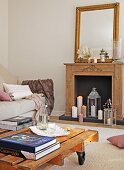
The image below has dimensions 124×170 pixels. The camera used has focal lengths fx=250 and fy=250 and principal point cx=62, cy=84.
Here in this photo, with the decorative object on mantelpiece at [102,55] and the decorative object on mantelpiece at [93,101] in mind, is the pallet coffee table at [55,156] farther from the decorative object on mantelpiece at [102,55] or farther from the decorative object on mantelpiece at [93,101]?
the decorative object on mantelpiece at [102,55]

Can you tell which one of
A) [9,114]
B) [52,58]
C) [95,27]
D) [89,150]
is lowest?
[89,150]

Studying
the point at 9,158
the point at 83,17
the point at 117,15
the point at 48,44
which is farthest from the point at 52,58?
the point at 9,158

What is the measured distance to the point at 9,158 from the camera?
5.12ft

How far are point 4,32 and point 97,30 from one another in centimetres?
215

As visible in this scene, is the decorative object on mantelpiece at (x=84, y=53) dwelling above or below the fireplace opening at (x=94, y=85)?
above

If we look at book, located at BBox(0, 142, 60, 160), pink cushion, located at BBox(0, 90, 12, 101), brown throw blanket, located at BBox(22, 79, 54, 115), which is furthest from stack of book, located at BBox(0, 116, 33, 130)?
brown throw blanket, located at BBox(22, 79, 54, 115)

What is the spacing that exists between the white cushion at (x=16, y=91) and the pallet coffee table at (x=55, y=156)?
1.74 m

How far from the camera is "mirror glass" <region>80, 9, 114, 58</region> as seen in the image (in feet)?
15.2

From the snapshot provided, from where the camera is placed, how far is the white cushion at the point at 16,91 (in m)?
3.92

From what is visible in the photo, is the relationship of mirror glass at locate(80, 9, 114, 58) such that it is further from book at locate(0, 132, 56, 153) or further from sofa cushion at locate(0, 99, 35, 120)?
book at locate(0, 132, 56, 153)

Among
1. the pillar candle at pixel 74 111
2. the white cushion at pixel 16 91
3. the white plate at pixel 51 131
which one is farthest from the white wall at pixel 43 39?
the white plate at pixel 51 131

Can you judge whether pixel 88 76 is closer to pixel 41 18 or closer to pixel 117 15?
pixel 117 15

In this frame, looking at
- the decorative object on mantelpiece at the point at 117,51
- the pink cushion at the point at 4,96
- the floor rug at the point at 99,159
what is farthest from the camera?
the decorative object on mantelpiece at the point at 117,51

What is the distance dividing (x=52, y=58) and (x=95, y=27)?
1.10 meters
